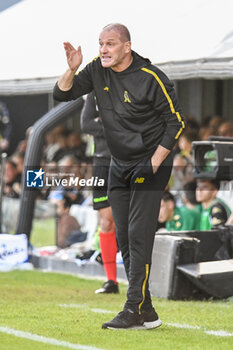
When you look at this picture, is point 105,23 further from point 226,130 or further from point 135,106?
point 135,106

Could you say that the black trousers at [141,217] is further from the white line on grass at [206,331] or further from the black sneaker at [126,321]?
the white line on grass at [206,331]

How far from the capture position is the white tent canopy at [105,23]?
30.9 feet

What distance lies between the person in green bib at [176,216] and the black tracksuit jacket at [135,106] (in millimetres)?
4320

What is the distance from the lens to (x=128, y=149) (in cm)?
600

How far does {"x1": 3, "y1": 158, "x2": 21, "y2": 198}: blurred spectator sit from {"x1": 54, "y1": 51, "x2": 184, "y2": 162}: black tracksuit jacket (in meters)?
8.92

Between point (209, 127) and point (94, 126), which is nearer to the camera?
point (94, 126)

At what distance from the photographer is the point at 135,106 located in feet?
19.5

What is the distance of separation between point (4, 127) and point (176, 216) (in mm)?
9171

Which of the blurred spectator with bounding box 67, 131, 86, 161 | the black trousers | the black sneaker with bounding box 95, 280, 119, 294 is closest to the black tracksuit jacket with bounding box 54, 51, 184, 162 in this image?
the black trousers

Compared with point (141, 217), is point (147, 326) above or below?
below

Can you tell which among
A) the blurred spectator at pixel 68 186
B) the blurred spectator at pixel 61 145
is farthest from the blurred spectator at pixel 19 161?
the blurred spectator at pixel 68 186

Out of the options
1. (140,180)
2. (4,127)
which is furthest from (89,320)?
(4,127)

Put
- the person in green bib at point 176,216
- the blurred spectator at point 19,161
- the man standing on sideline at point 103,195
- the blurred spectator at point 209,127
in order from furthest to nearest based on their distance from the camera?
the blurred spectator at point 19,161, the blurred spectator at point 209,127, the person in green bib at point 176,216, the man standing on sideline at point 103,195

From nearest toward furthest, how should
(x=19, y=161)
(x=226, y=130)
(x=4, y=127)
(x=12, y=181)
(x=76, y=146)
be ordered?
1. (x=226, y=130)
2. (x=76, y=146)
3. (x=12, y=181)
4. (x=19, y=161)
5. (x=4, y=127)
